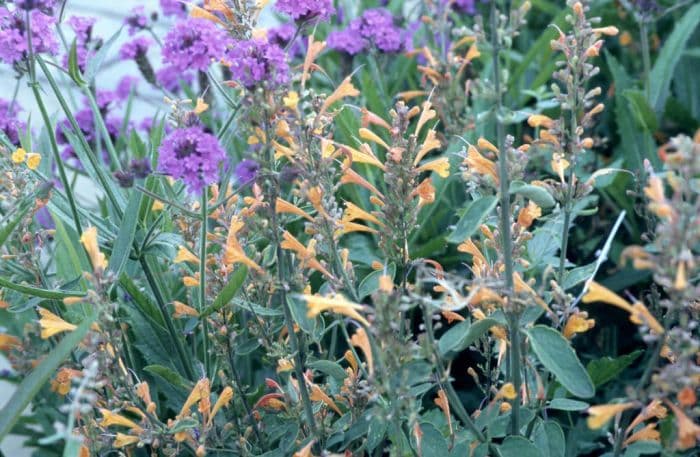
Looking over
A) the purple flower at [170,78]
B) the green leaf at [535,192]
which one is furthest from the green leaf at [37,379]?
the purple flower at [170,78]

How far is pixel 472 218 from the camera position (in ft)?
3.49

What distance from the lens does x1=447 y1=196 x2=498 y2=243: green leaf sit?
1.04m

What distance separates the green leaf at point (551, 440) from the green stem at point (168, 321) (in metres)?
0.67

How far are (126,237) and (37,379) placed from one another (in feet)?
1.07

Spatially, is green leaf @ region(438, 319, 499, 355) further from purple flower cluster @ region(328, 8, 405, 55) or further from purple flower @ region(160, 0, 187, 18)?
purple flower @ region(160, 0, 187, 18)

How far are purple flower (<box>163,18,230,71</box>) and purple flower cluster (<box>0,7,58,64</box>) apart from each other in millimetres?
234

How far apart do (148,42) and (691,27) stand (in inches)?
62.4

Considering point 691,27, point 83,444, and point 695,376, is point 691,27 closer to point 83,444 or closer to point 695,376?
point 695,376

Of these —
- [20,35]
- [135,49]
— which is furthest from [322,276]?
[135,49]

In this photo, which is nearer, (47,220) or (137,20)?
(47,220)

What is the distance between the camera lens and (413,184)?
4.02ft

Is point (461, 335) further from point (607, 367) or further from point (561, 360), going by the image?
point (607, 367)

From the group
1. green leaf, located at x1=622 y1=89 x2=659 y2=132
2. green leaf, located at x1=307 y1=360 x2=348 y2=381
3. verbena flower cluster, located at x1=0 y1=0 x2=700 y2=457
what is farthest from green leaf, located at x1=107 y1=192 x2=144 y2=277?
green leaf, located at x1=622 y1=89 x2=659 y2=132

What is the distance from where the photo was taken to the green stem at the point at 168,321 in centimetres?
152
